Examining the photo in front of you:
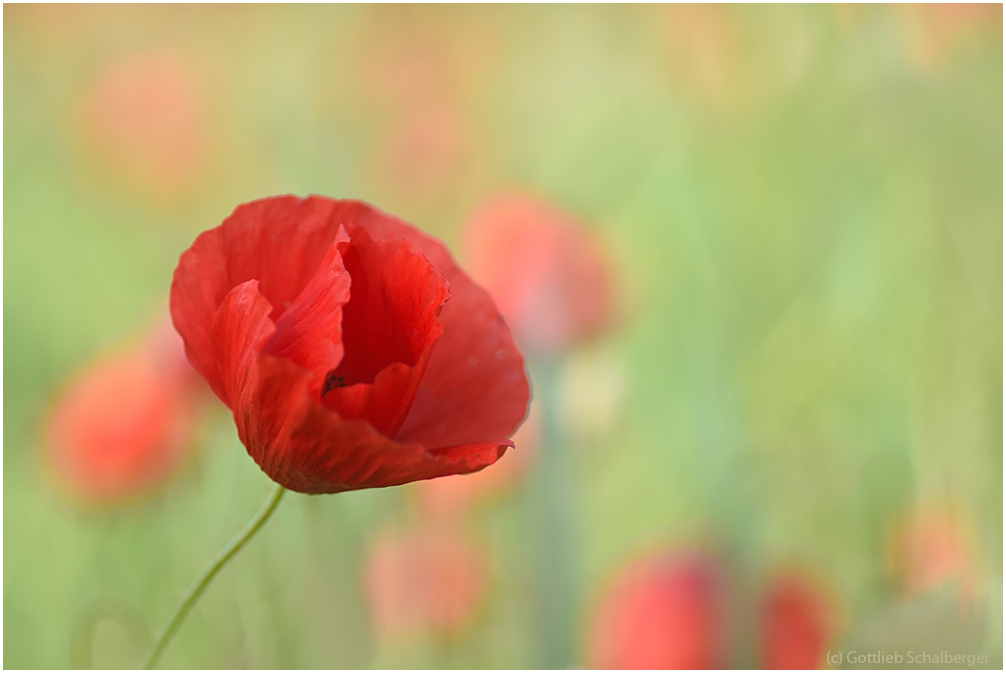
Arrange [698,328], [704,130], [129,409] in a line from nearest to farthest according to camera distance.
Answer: [129,409], [698,328], [704,130]

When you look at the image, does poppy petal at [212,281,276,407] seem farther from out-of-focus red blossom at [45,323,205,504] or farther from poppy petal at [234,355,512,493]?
out-of-focus red blossom at [45,323,205,504]

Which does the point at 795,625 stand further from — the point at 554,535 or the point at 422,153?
the point at 422,153

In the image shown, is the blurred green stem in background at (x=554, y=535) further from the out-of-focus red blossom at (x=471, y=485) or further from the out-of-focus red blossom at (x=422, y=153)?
the out-of-focus red blossom at (x=422, y=153)

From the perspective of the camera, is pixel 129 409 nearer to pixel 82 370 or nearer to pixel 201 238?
pixel 82 370

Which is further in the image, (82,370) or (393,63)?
(393,63)

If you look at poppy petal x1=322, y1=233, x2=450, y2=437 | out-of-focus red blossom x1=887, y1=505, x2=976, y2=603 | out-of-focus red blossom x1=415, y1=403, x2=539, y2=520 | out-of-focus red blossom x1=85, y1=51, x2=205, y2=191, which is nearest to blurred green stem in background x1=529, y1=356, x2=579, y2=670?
out-of-focus red blossom x1=415, y1=403, x2=539, y2=520

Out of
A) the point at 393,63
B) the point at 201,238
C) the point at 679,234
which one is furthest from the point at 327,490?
the point at 393,63
